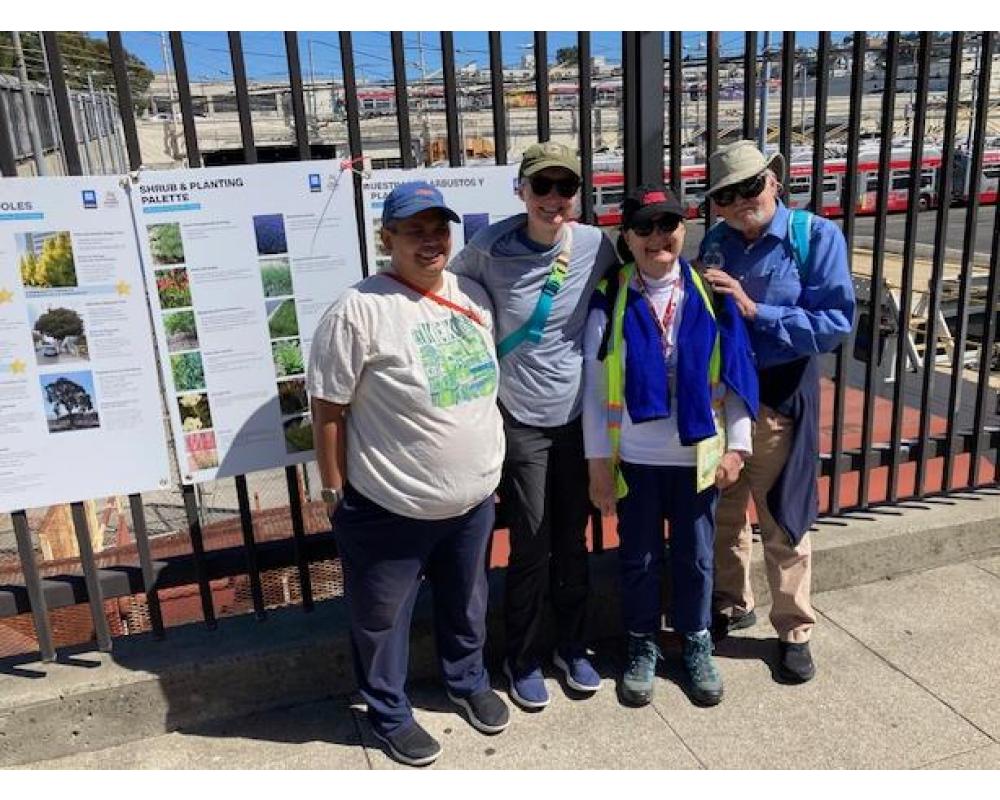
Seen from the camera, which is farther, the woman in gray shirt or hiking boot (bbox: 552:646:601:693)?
hiking boot (bbox: 552:646:601:693)

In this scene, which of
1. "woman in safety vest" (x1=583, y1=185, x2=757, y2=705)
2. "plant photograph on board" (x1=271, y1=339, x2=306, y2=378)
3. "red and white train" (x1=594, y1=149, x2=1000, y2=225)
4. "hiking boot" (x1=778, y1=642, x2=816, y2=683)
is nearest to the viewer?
"woman in safety vest" (x1=583, y1=185, x2=757, y2=705)

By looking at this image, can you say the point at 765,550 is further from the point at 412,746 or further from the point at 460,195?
the point at 460,195

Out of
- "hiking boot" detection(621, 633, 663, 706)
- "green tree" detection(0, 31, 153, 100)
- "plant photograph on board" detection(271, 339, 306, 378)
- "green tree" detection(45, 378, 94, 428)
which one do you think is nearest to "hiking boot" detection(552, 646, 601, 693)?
"hiking boot" detection(621, 633, 663, 706)

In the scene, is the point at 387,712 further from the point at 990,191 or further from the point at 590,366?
the point at 990,191

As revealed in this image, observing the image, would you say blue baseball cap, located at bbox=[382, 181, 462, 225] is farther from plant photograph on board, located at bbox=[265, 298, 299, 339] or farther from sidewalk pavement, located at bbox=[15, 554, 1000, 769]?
sidewalk pavement, located at bbox=[15, 554, 1000, 769]

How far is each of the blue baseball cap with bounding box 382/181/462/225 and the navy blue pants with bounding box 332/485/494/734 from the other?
84 cm

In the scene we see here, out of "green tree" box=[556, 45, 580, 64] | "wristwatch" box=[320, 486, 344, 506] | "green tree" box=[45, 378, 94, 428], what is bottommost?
"wristwatch" box=[320, 486, 344, 506]

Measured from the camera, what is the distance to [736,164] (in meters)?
2.82

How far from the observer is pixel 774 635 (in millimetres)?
3543

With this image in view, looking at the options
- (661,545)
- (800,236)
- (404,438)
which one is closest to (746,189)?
(800,236)

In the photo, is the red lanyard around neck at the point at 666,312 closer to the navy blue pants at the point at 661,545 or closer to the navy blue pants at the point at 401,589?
the navy blue pants at the point at 661,545

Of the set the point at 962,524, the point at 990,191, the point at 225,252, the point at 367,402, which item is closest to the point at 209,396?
the point at 225,252

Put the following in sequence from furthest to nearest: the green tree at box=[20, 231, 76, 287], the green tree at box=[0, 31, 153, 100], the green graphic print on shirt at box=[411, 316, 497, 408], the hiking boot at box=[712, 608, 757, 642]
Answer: the hiking boot at box=[712, 608, 757, 642], the green tree at box=[0, 31, 153, 100], the green tree at box=[20, 231, 76, 287], the green graphic print on shirt at box=[411, 316, 497, 408]

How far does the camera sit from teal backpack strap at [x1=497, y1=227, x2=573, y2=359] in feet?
9.00
